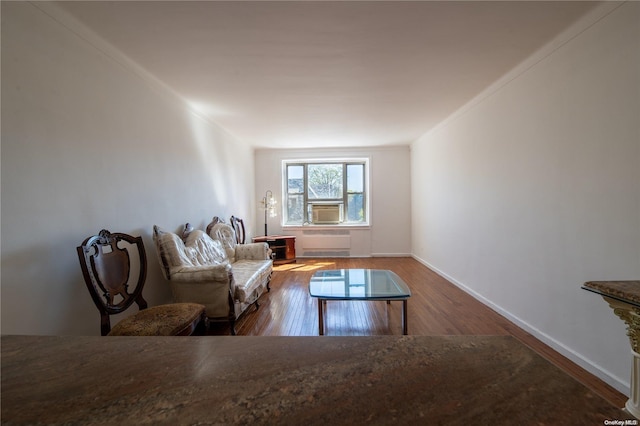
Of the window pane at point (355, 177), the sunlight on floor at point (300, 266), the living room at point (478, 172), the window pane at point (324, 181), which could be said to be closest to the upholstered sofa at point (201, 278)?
the living room at point (478, 172)

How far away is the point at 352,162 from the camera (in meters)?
6.18

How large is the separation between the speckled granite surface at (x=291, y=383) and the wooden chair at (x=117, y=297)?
117cm

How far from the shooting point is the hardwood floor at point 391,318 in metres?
2.47

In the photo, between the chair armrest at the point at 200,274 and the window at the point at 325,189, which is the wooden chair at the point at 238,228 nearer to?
the window at the point at 325,189

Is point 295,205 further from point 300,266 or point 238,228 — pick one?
point 238,228

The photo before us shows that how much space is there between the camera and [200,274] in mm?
2393

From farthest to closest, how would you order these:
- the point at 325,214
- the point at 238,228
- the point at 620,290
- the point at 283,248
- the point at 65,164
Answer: the point at 325,214, the point at 283,248, the point at 238,228, the point at 65,164, the point at 620,290

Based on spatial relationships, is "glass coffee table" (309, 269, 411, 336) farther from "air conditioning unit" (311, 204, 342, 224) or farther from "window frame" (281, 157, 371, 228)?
"window frame" (281, 157, 371, 228)

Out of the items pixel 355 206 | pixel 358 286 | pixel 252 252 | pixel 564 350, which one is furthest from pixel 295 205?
pixel 564 350

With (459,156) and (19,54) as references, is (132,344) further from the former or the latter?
(459,156)

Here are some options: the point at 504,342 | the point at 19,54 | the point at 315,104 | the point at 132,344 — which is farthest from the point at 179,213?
the point at 504,342

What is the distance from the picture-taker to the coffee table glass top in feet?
7.93

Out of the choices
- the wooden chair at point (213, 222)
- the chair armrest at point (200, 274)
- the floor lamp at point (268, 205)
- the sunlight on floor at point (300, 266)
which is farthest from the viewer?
the floor lamp at point (268, 205)

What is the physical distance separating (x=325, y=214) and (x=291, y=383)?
Result: 5.61m
